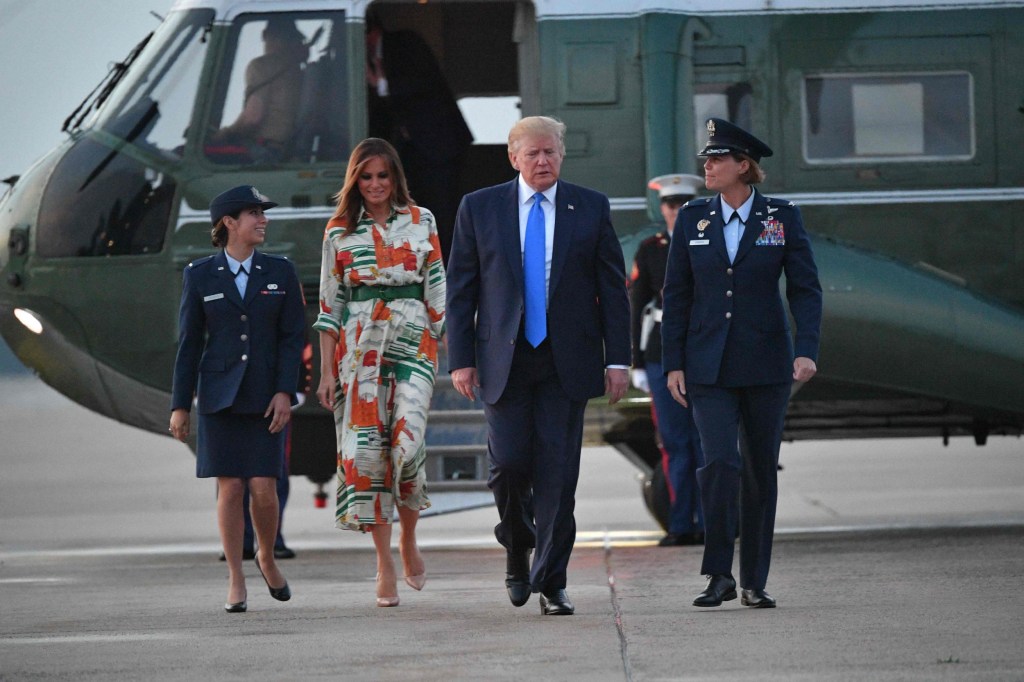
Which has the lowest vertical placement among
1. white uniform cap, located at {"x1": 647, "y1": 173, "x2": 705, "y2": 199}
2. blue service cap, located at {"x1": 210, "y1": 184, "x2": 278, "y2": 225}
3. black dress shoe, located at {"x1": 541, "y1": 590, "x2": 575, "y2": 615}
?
black dress shoe, located at {"x1": 541, "y1": 590, "x2": 575, "y2": 615}

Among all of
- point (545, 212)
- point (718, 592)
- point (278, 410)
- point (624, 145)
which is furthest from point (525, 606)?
point (624, 145)

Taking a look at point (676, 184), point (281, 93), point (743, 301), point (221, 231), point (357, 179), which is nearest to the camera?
point (743, 301)

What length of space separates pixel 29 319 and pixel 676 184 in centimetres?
348

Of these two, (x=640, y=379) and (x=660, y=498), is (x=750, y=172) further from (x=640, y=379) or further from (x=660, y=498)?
(x=660, y=498)

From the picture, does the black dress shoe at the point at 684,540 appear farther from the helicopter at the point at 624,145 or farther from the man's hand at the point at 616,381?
the man's hand at the point at 616,381

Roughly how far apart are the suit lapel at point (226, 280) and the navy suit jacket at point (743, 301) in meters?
1.70

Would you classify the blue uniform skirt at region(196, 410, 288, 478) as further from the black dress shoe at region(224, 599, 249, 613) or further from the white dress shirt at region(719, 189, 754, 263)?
the white dress shirt at region(719, 189, 754, 263)

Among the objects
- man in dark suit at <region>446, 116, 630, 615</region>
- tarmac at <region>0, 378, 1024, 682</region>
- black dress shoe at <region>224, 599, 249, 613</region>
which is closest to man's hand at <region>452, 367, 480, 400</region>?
man in dark suit at <region>446, 116, 630, 615</region>

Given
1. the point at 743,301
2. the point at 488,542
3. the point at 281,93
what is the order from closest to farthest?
the point at 743,301, the point at 281,93, the point at 488,542

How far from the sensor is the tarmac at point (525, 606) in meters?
5.41

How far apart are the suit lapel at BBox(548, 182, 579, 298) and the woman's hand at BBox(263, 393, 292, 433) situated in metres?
1.22

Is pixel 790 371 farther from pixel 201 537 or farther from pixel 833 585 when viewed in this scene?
pixel 201 537

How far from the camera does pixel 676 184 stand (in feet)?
29.8

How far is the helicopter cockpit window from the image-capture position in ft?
30.9
